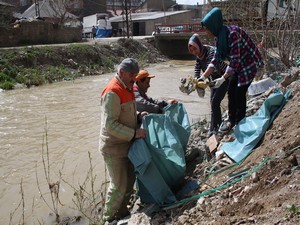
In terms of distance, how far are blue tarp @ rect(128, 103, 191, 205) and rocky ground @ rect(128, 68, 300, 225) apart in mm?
202

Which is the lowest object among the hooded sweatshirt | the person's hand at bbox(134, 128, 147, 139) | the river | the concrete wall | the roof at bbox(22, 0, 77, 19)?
the river

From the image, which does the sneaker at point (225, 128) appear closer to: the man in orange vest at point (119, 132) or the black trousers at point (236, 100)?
the black trousers at point (236, 100)

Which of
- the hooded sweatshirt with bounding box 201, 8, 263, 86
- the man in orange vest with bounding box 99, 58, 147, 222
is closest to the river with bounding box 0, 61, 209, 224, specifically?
the man in orange vest with bounding box 99, 58, 147, 222

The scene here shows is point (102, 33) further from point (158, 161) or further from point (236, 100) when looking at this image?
point (158, 161)

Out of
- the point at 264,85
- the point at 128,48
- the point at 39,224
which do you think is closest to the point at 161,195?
the point at 39,224

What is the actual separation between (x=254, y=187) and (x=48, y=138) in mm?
5740

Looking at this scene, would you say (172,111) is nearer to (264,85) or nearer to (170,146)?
(170,146)

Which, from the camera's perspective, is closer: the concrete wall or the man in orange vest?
the man in orange vest

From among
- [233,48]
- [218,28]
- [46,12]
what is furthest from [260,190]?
[46,12]

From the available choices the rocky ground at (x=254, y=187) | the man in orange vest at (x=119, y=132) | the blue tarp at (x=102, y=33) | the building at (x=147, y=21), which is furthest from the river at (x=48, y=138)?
the building at (x=147, y=21)

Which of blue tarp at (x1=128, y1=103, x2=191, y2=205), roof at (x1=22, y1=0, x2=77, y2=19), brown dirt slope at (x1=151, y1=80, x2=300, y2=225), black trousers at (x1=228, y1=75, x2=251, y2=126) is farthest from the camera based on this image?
roof at (x1=22, y1=0, x2=77, y2=19)

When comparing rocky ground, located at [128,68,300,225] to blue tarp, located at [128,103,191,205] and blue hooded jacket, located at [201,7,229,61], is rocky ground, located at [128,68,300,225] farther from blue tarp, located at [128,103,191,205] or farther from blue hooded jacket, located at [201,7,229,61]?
blue hooded jacket, located at [201,7,229,61]

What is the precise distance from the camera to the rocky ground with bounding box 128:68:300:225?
241cm

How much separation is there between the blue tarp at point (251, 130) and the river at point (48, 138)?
7.17 feet
